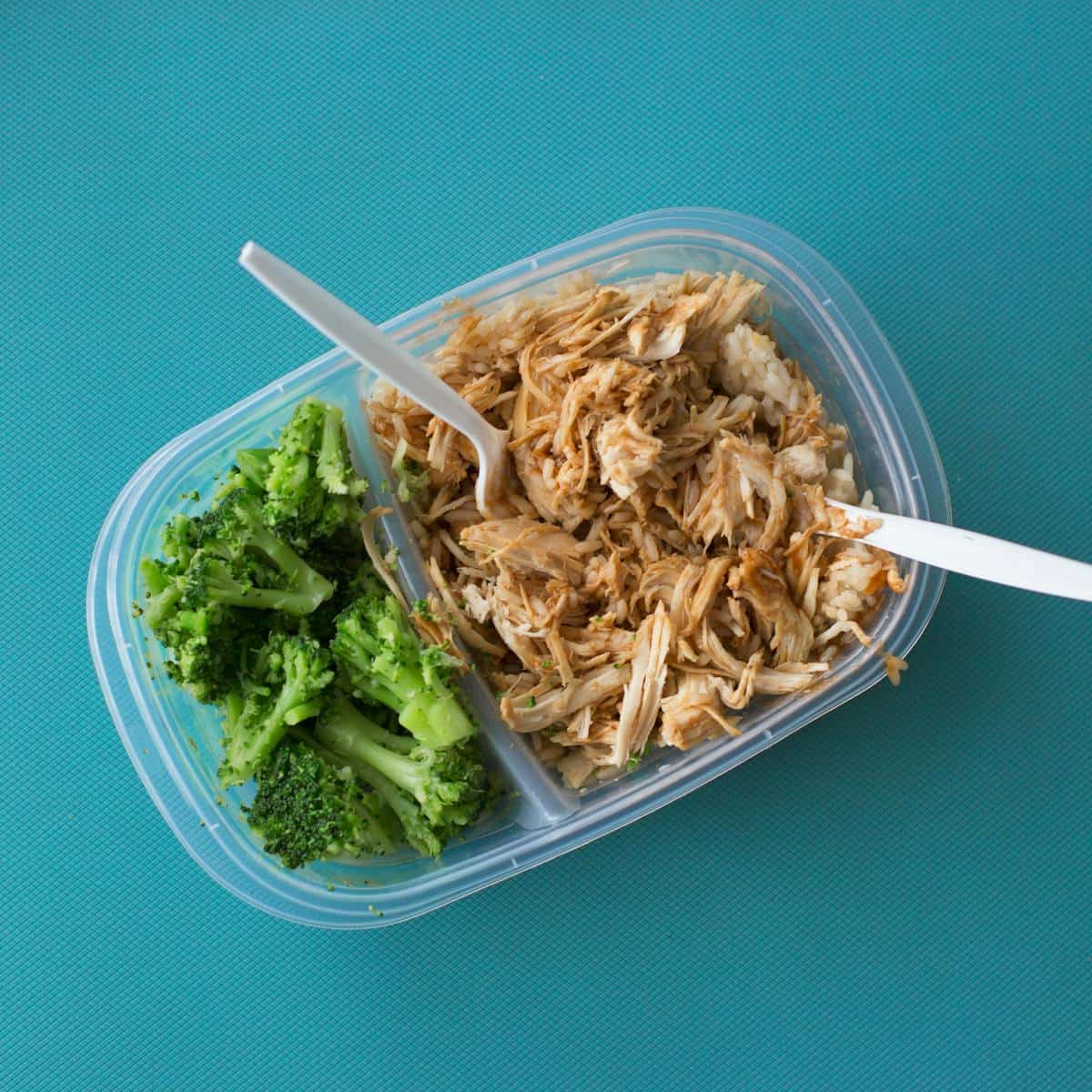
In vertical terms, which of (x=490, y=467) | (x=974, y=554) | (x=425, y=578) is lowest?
(x=974, y=554)

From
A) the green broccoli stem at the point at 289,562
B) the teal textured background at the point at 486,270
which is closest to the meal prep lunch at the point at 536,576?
the green broccoli stem at the point at 289,562

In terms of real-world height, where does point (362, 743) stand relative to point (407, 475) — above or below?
below

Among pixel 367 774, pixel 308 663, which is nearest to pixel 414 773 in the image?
pixel 367 774

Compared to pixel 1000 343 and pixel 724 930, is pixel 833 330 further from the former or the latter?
pixel 724 930

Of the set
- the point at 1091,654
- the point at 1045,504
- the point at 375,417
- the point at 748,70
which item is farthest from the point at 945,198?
the point at 375,417

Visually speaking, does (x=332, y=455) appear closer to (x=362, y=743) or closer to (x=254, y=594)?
(x=254, y=594)

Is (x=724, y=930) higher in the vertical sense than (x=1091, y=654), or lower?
lower

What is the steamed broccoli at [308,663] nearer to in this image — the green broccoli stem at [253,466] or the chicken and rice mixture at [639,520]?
the green broccoli stem at [253,466]
